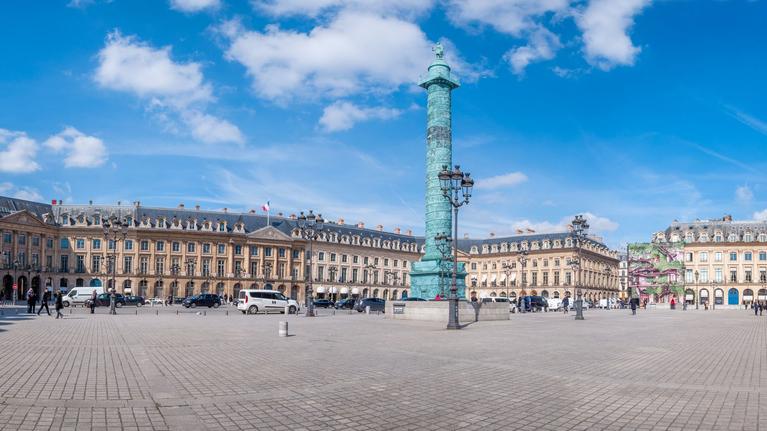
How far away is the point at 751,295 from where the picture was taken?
114938 mm

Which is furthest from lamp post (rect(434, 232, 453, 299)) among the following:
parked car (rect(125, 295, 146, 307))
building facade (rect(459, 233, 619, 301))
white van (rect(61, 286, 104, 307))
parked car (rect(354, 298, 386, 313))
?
building facade (rect(459, 233, 619, 301))

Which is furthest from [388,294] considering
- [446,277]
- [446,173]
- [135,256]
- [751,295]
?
[446,173]

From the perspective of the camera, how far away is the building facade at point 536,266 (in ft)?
383

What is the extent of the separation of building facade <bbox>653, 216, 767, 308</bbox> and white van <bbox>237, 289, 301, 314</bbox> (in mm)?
92663

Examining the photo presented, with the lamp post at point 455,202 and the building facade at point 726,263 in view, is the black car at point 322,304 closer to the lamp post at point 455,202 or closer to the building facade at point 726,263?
the lamp post at point 455,202

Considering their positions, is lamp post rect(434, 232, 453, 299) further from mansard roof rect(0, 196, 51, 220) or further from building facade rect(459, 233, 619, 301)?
mansard roof rect(0, 196, 51, 220)

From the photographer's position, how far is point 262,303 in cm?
4806

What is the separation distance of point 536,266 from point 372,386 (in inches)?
4499

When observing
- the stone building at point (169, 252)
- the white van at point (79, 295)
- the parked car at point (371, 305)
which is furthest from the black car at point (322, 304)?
the stone building at point (169, 252)

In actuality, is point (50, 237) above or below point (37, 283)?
above

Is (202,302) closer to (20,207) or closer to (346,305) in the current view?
(346,305)

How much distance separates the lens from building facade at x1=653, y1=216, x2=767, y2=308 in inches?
4557

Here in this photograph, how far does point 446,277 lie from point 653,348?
26179 mm

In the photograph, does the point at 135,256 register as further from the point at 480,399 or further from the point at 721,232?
the point at 721,232
